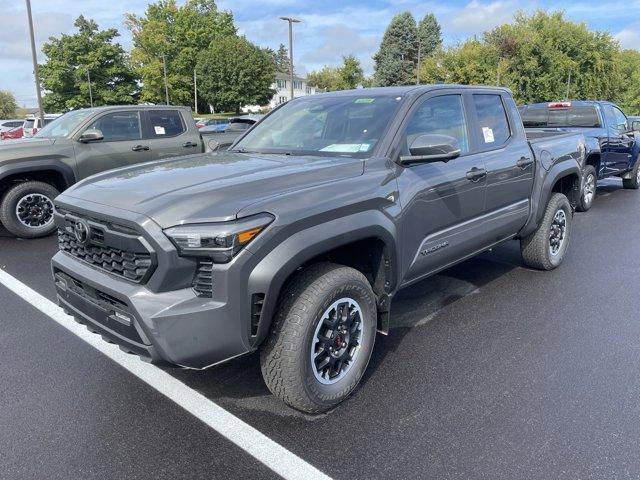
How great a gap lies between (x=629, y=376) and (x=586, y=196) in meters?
6.51

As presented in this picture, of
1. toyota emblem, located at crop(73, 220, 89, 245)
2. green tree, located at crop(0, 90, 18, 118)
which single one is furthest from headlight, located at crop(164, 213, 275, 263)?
green tree, located at crop(0, 90, 18, 118)

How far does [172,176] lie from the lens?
2.95 metres

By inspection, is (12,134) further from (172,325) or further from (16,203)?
(172,325)

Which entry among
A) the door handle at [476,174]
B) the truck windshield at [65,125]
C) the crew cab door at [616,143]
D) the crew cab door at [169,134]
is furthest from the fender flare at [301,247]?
the crew cab door at [616,143]

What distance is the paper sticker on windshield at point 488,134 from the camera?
4.23m

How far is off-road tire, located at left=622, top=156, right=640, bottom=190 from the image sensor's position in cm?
1100

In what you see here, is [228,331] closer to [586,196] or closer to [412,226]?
[412,226]

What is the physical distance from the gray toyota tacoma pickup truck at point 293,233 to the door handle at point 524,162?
0.29 metres

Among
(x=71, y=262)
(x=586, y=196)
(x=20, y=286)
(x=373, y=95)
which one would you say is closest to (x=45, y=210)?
(x=20, y=286)

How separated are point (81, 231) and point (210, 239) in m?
0.91

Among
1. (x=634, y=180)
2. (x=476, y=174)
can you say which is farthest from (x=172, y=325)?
(x=634, y=180)

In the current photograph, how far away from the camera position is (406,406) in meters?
2.96

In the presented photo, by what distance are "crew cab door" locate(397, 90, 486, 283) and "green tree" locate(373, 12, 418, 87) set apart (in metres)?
70.1

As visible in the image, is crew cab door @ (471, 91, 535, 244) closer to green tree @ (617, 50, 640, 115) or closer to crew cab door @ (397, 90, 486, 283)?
crew cab door @ (397, 90, 486, 283)
